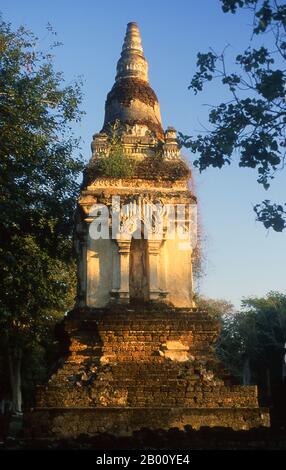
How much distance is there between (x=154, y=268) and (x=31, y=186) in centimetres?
389

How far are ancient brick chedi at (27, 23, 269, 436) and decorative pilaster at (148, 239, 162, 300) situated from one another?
2 cm

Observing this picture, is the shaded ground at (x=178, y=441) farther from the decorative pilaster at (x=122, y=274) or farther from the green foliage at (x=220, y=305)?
the green foliage at (x=220, y=305)

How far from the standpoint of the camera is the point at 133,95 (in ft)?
45.6

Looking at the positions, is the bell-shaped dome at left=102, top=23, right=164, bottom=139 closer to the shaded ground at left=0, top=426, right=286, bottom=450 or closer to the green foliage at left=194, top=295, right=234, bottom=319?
the shaded ground at left=0, top=426, right=286, bottom=450

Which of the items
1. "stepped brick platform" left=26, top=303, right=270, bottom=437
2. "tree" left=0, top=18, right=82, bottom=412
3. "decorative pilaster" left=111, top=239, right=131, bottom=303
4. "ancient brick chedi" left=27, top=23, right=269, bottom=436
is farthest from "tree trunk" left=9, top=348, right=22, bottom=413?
"decorative pilaster" left=111, top=239, right=131, bottom=303

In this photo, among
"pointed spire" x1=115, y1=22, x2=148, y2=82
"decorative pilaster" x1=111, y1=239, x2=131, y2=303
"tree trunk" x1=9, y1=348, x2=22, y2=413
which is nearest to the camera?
"decorative pilaster" x1=111, y1=239, x2=131, y2=303

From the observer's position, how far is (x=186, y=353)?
417 inches

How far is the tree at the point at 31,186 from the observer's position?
1244 centimetres

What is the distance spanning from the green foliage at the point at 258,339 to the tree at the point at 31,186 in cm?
1359

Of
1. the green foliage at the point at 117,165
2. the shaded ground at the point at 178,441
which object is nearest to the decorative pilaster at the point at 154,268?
the green foliage at the point at 117,165

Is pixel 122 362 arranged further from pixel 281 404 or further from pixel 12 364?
pixel 12 364

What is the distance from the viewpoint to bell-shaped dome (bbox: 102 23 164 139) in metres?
13.6

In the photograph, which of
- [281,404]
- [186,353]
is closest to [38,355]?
[281,404]

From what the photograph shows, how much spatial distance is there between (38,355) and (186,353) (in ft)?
60.4
